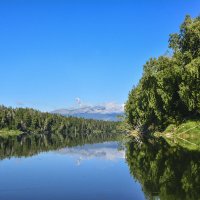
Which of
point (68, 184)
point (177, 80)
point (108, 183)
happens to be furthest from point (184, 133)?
point (68, 184)

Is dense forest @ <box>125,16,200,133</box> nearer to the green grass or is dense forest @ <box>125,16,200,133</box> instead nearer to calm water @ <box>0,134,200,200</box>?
the green grass

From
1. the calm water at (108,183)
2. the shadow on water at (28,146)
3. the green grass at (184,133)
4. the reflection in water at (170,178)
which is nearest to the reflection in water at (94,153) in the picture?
the shadow on water at (28,146)

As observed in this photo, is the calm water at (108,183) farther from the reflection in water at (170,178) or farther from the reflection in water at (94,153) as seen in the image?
the reflection in water at (94,153)

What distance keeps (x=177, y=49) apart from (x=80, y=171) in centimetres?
6220

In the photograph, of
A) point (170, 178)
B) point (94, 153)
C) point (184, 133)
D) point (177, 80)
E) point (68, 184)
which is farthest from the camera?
point (177, 80)

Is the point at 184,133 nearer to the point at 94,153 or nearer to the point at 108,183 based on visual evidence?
the point at 94,153

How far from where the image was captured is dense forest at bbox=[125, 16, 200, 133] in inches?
3019

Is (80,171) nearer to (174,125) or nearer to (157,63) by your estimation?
(174,125)

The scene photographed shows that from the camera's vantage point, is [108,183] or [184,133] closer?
[108,183]

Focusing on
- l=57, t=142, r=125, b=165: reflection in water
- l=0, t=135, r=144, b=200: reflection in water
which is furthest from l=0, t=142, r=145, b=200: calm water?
l=57, t=142, r=125, b=165: reflection in water

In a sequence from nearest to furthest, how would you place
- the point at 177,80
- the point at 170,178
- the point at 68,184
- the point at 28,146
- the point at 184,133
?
the point at 170,178
the point at 68,184
the point at 184,133
the point at 177,80
the point at 28,146

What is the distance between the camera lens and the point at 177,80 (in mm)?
86562

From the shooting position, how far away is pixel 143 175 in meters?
32.4

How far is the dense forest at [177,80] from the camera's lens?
76688 millimetres
